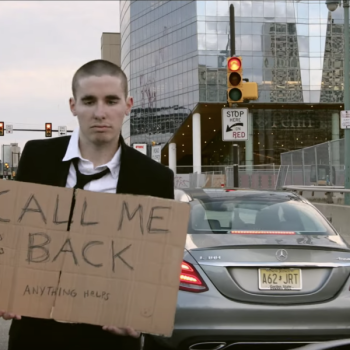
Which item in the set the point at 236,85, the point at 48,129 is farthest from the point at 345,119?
the point at 48,129

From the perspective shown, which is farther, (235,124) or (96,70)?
(235,124)

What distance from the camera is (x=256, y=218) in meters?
5.24

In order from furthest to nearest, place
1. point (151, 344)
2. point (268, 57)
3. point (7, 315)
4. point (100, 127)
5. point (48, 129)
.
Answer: point (268, 57), point (48, 129), point (151, 344), point (100, 127), point (7, 315)

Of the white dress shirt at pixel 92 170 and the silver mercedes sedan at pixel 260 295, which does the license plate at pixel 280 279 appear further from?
the white dress shirt at pixel 92 170

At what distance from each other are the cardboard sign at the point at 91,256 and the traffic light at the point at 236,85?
1014cm

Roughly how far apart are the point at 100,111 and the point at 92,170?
28 centimetres

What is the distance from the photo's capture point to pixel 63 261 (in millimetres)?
2346

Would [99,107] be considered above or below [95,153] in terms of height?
above

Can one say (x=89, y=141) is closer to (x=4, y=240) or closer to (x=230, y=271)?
(x=4, y=240)

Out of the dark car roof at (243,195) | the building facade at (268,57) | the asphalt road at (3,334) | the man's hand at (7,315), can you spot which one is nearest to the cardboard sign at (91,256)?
the man's hand at (7,315)

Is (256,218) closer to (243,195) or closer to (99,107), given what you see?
(243,195)

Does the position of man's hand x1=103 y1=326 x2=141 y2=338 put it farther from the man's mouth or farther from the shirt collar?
the man's mouth

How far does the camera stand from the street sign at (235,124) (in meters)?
12.9

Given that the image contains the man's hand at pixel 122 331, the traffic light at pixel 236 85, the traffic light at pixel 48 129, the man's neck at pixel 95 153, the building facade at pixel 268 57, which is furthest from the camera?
the building facade at pixel 268 57
